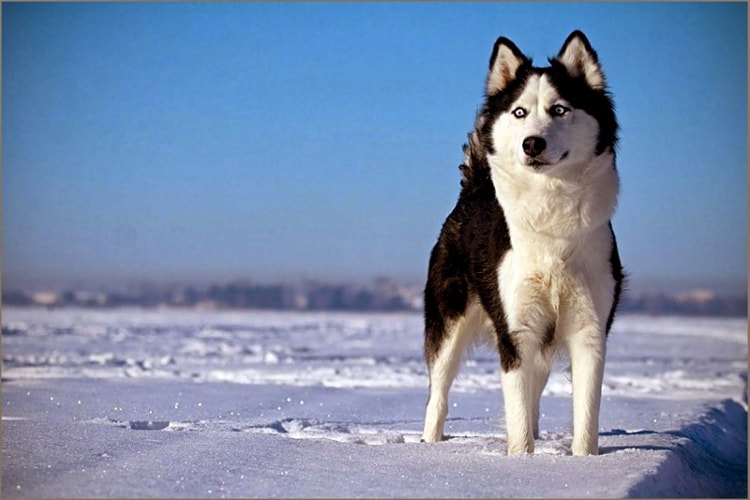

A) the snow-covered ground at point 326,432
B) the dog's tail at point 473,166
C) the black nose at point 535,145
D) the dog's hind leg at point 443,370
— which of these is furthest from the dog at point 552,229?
the dog's tail at point 473,166

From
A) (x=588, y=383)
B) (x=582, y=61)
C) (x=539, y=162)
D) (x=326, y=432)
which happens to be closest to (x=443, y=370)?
(x=326, y=432)

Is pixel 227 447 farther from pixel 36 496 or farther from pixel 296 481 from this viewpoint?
pixel 36 496

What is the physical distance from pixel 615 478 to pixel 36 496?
2.66 meters

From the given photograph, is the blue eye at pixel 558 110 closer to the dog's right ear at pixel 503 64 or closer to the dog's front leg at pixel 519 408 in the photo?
the dog's right ear at pixel 503 64

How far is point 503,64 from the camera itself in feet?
18.2

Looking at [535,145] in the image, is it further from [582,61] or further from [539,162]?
[582,61]

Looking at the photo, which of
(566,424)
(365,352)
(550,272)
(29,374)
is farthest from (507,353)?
(365,352)

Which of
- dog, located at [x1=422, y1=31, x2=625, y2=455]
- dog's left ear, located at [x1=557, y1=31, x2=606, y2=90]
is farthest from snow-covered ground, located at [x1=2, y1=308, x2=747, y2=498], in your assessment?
dog's left ear, located at [x1=557, y1=31, x2=606, y2=90]

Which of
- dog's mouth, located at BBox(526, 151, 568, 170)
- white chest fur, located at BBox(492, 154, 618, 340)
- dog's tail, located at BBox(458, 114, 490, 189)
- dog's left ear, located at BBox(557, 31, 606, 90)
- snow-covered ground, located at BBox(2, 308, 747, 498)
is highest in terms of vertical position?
dog's left ear, located at BBox(557, 31, 606, 90)

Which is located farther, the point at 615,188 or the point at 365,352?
the point at 365,352

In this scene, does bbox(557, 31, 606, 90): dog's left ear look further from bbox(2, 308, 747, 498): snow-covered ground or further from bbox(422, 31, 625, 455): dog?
bbox(2, 308, 747, 498): snow-covered ground

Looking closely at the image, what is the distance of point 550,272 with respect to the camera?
16.7 feet

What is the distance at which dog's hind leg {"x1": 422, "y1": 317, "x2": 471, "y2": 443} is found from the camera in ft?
20.1

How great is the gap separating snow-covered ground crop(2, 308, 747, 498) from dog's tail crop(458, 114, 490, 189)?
127 centimetres
